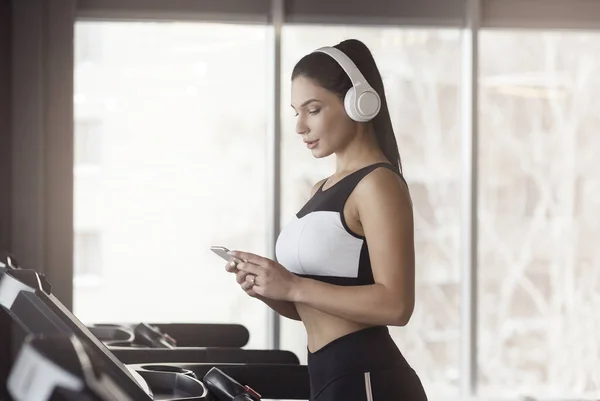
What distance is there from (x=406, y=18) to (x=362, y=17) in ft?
0.81

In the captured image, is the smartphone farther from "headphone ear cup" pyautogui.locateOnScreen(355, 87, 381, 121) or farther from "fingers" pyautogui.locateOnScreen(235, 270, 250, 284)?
"headphone ear cup" pyautogui.locateOnScreen(355, 87, 381, 121)

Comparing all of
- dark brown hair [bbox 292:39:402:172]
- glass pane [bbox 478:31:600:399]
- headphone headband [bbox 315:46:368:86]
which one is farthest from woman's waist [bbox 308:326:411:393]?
glass pane [bbox 478:31:600:399]

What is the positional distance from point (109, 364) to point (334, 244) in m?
0.47

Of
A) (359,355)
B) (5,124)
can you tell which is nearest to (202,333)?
(359,355)

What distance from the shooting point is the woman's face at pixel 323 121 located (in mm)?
1654

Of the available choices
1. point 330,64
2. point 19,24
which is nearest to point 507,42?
point 19,24

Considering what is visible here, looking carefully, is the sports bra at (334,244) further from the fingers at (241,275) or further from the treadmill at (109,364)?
the treadmill at (109,364)

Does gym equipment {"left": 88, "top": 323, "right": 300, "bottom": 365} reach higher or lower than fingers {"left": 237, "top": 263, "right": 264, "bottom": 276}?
lower

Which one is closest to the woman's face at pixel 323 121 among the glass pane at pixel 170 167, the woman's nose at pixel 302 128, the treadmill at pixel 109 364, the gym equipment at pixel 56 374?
the woman's nose at pixel 302 128

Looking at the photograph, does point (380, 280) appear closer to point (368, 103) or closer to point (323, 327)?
point (323, 327)

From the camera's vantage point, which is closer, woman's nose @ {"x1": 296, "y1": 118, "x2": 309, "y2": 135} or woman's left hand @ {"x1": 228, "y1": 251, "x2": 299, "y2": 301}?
woman's left hand @ {"x1": 228, "y1": 251, "x2": 299, "y2": 301}

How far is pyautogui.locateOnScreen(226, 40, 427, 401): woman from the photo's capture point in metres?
1.50

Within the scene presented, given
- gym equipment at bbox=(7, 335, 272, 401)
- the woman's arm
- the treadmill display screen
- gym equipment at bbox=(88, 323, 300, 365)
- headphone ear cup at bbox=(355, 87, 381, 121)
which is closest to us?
gym equipment at bbox=(7, 335, 272, 401)

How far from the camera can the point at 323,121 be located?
5.42ft
